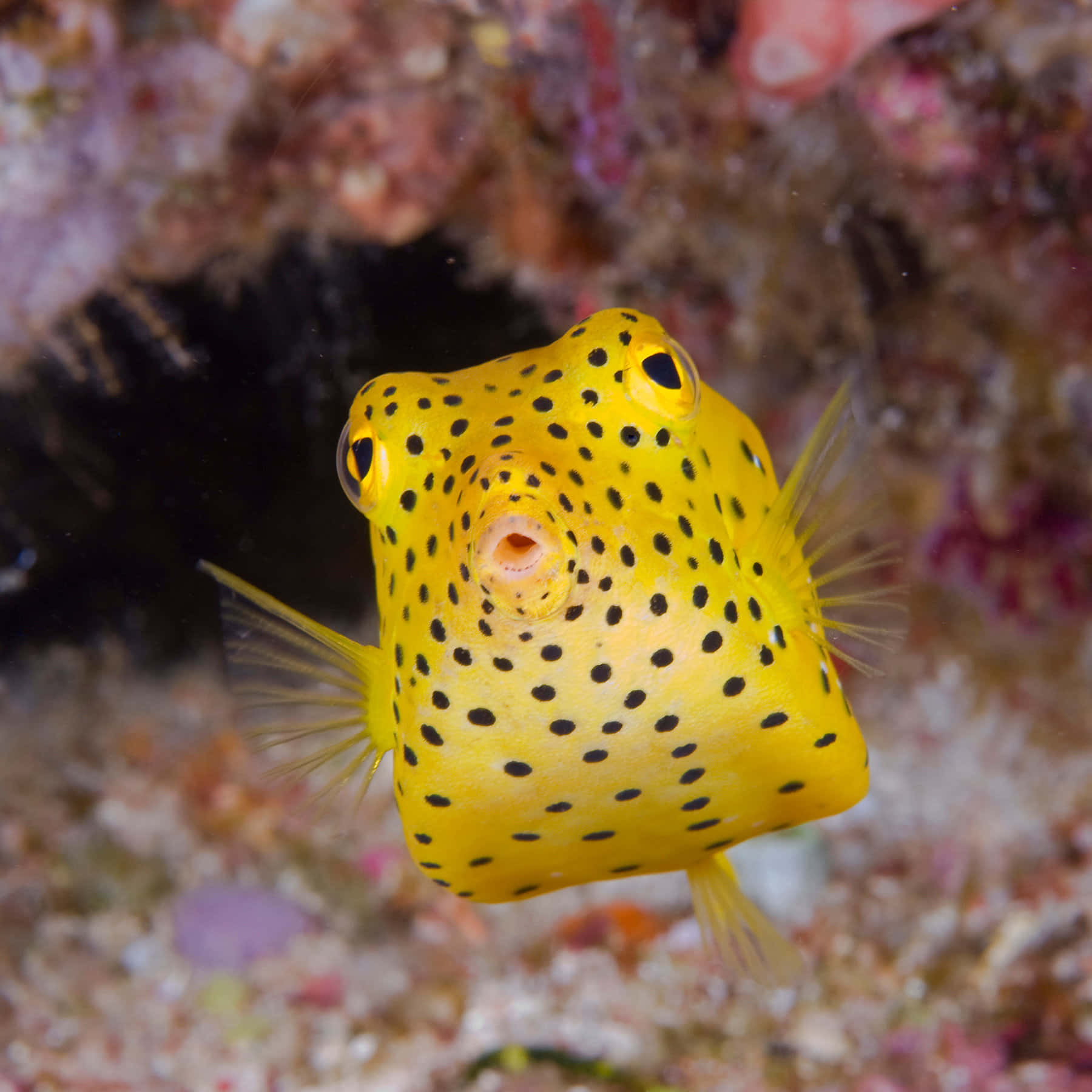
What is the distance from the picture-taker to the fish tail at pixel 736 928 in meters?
2.33

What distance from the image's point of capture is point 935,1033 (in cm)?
287

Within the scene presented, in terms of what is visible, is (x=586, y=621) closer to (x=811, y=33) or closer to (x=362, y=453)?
(x=362, y=453)

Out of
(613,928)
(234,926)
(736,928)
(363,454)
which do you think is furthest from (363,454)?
(234,926)

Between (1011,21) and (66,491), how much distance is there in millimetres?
3514

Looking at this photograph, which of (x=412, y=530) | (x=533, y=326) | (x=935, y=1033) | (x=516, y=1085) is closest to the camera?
(x=412, y=530)

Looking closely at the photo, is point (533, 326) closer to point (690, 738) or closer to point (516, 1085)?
point (690, 738)

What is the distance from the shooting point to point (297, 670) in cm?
212

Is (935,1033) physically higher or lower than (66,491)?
lower

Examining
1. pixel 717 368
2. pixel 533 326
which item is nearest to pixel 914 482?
pixel 717 368

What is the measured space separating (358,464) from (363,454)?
0.02 meters

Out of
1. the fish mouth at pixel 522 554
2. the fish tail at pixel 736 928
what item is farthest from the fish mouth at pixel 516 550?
the fish tail at pixel 736 928

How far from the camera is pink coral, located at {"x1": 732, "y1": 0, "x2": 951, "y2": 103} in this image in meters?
2.62

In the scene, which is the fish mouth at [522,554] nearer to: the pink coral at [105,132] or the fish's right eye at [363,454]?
the fish's right eye at [363,454]

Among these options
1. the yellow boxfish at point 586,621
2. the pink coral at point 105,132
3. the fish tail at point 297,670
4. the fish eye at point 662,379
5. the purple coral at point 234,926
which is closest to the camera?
the yellow boxfish at point 586,621
